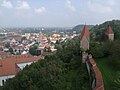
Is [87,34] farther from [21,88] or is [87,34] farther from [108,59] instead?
[21,88]

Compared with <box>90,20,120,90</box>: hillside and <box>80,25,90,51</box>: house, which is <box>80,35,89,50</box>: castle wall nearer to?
<box>80,25,90,51</box>: house

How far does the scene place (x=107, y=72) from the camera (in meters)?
19.2

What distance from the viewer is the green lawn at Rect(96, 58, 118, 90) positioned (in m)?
16.8

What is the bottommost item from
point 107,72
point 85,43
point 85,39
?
point 107,72

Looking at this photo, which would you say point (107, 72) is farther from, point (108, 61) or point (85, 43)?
point (85, 43)

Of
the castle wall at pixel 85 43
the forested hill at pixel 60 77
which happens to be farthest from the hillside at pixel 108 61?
the forested hill at pixel 60 77

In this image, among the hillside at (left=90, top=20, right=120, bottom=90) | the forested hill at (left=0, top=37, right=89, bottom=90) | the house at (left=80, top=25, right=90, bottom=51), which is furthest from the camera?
the house at (left=80, top=25, right=90, bottom=51)

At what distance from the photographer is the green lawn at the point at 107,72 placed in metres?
16.8

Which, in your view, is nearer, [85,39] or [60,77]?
[60,77]

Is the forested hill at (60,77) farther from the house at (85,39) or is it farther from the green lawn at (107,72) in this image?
the green lawn at (107,72)

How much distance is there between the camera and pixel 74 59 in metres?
23.9

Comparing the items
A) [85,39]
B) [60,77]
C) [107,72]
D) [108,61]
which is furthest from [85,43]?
[107,72]

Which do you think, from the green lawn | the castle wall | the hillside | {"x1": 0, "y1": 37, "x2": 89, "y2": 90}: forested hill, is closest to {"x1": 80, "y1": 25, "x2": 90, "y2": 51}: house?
the castle wall

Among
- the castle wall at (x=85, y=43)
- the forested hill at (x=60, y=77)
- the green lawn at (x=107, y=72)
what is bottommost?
the forested hill at (x=60, y=77)
